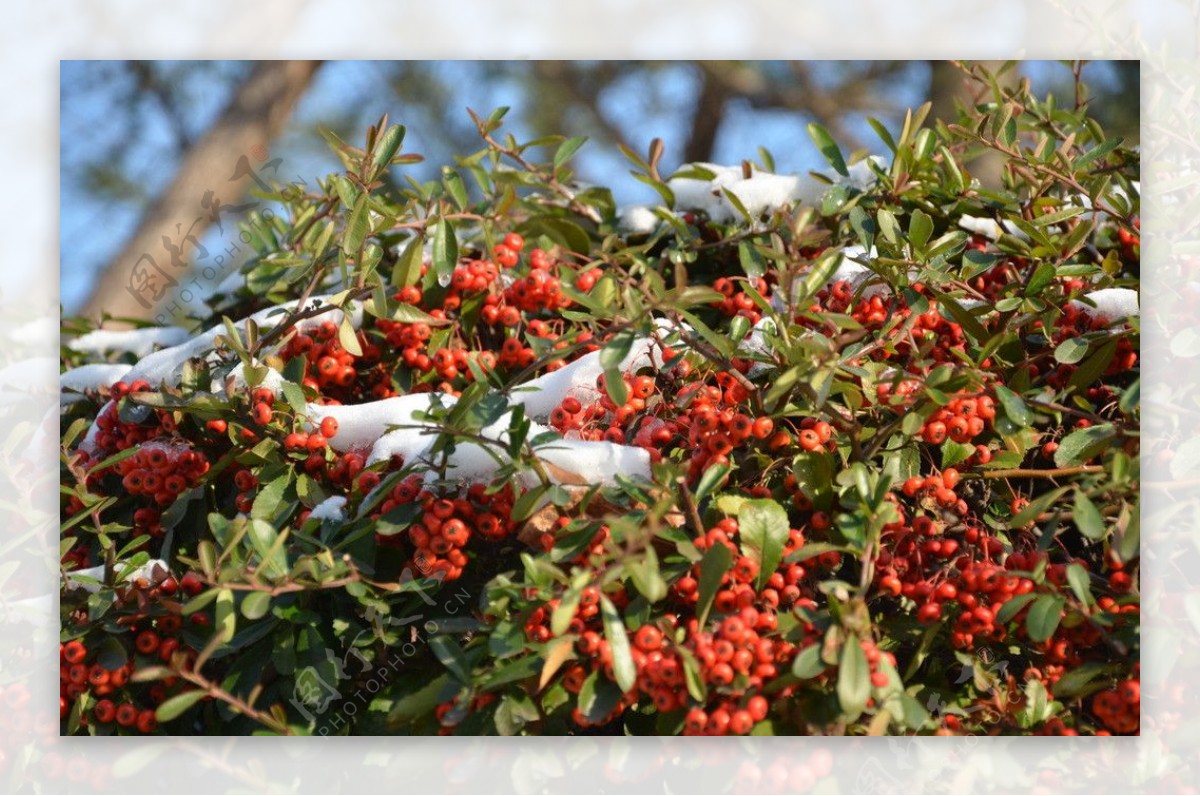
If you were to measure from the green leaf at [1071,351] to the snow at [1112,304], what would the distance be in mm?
85

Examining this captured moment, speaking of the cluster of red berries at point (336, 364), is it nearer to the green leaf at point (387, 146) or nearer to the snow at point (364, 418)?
the snow at point (364, 418)

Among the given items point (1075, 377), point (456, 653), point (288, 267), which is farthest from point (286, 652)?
point (1075, 377)

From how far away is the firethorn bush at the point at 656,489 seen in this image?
1148 millimetres

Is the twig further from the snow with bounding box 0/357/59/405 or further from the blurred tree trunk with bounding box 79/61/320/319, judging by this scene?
the blurred tree trunk with bounding box 79/61/320/319

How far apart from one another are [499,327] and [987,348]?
0.71 meters

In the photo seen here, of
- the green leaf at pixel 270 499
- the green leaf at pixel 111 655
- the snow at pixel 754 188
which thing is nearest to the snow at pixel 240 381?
the green leaf at pixel 270 499

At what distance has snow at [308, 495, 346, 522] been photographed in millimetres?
1319

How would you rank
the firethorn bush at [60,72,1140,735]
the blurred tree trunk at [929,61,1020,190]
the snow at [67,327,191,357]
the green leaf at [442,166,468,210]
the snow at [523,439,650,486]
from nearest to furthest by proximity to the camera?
1. the firethorn bush at [60,72,1140,735]
2. the snow at [523,439,650,486]
3. the green leaf at [442,166,468,210]
4. the snow at [67,327,191,357]
5. the blurred tree trunk at [929,61,1020,190]

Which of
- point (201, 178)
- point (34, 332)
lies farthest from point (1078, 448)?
point (201, 178)

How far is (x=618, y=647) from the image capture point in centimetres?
109

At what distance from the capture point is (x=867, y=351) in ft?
4.28

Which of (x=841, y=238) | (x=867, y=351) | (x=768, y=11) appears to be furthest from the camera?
(x=768, y=11)

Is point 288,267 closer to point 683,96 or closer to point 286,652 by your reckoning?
point 286,652

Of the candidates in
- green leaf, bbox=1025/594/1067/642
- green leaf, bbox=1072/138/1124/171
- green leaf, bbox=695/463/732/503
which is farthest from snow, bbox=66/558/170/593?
green leaf, bbox=1072/138/1124/171
